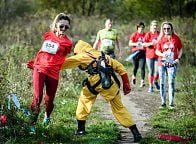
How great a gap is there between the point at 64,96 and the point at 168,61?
2.68 m

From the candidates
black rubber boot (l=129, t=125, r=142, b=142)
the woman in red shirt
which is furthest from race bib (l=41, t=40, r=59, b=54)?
black rubber boot (l=129, t=125, r=142, b=142)

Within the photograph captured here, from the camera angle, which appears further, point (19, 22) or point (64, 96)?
point (19, 22)

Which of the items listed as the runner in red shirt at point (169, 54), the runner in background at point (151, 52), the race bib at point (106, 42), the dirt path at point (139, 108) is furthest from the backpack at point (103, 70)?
the race bib at point (106, 42)

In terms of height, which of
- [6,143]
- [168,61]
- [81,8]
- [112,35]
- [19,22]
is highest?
[81,8]

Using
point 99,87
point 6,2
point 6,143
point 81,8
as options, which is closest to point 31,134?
point 6,143

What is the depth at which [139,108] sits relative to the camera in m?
10.9

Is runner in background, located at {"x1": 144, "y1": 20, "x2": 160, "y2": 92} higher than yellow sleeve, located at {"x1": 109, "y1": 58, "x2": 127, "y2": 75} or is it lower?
higher

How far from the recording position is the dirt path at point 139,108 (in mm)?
8216

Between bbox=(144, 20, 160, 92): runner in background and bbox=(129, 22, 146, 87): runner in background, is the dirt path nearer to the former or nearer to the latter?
bbox=(144, 20, 160, 92): runner in background

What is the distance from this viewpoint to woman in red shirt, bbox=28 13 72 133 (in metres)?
7.61

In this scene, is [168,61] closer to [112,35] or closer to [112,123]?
[112,123]

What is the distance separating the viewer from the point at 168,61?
10359mm

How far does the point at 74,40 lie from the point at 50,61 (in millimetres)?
17211

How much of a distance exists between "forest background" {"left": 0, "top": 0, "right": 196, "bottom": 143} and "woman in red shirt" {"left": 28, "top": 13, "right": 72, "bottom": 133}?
1.49ft
